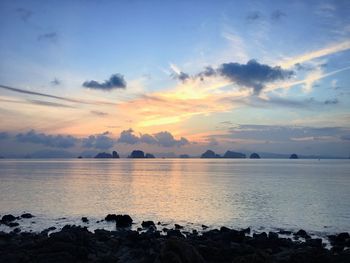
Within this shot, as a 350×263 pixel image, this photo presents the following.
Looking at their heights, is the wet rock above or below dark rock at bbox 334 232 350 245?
below

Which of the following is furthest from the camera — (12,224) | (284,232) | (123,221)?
(123,221)

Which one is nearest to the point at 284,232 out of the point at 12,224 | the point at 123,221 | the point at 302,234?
the point at 302,234

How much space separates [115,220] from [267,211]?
80.4 feet

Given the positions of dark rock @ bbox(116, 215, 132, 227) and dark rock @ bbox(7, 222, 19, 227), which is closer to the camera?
dark rock @ bbox(7, 222, 19, 227)

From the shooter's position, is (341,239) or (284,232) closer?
(341,239)

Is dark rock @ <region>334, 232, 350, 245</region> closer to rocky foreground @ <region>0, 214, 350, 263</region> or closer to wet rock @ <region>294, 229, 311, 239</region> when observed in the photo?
rocky foreground @ <region>0, 214, 350, 263</region>

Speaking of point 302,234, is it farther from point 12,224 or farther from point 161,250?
point 12,224

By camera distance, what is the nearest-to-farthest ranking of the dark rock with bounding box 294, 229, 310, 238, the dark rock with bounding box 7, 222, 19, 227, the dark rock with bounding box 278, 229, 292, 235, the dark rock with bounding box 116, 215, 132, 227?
the dark rock with bounding box 294, 229, 310, 238 < the dark rock with bounding box 278, 229, 292, 235 < the dark rock with bounding box 7, 222, 19, 227 < the dark rock with bounding box 116, 215, 132, 227

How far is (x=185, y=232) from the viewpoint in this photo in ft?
136

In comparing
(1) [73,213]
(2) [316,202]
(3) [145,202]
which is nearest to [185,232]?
(1) [73,213]

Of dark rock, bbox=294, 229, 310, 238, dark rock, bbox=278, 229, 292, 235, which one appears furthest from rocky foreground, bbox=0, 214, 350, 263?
dark rock, bbox=278, 229, 292, 235

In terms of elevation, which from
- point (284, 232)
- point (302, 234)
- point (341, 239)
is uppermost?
point (341, 239)

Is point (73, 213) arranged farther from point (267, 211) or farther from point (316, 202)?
point (316, 202)

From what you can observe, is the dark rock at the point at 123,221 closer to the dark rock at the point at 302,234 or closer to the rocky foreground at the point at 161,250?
the rocky foreground at the point at 161,250
